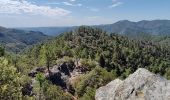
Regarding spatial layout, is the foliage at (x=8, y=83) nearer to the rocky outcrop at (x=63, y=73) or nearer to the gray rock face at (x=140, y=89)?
the gray rock face at (x=140, y=89)

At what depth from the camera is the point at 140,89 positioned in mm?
31766

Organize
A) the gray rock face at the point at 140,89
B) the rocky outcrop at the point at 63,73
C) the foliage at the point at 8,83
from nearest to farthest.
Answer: the gray rock face at the point at 140,89 < the foliage at the point at 8,83 < the rocky outcrop at the point at 63,73

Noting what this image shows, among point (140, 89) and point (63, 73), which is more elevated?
point (140, 89)

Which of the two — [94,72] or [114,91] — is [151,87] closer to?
[114,91]

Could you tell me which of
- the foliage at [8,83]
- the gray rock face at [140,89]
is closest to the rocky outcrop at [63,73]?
the foliage at [8,83]

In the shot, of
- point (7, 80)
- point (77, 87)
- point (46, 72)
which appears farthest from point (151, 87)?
point (46, 72)

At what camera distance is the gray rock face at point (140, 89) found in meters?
30.4

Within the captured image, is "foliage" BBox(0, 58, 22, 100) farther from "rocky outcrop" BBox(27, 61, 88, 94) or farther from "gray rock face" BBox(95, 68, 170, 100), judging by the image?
"rocky outcrop" BBox(27, 61, 88, 94)

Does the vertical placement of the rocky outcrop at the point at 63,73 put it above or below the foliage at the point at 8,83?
below

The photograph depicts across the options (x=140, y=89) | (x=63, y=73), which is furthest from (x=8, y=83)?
(x=63, y=73)

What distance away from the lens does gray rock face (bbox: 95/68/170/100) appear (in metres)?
30.4

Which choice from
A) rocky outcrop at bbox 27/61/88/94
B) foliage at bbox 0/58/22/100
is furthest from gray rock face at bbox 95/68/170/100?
rocky outcrop at bbox 27/61/88/94

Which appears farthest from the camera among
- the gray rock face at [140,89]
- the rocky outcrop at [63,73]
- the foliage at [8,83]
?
the rocky outcrop at [63,73]

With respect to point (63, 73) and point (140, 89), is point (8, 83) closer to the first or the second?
point (140, 89)
